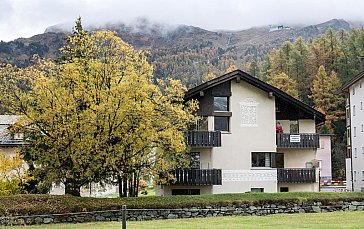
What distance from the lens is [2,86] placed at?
1252 inches

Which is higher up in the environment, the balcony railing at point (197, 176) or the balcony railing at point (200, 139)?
the balcony railing at point (200, 139)

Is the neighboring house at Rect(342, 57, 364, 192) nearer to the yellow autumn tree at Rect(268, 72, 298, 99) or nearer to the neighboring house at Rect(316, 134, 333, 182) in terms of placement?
the neighboring house at Rect(316, 134, 333, 182)

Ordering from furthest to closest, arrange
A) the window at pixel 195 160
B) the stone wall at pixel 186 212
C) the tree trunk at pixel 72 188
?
the window at pixel 195 160, the tree trunk at pixel 72 188, the stone wall at pixel 186 212

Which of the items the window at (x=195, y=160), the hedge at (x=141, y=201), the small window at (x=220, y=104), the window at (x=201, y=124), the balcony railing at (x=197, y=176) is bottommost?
the hedge at (x=141, y=201)

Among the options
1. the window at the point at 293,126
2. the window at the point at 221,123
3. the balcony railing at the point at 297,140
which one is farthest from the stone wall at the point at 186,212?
the window at the point at 293,126

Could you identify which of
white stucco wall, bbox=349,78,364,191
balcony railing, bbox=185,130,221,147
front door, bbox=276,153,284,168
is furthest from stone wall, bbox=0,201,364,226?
white stucco wall, bbox=349,78,364,191

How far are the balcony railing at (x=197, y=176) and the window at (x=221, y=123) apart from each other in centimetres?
333

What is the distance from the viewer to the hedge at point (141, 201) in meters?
29.4

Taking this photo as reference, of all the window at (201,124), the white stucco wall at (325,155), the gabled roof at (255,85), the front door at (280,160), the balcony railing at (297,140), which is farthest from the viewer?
the white stucco wall at (325,155)

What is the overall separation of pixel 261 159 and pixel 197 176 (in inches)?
211

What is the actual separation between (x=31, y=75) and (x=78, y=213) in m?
7.76

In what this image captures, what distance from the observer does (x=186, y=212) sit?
32.0m

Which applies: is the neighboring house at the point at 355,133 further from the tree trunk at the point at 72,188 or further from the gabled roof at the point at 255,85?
the tree trunk at the point at 72,188

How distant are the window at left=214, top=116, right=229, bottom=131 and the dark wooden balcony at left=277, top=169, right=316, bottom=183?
15.6ft
